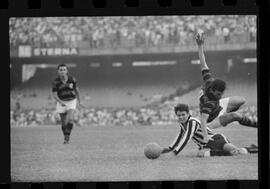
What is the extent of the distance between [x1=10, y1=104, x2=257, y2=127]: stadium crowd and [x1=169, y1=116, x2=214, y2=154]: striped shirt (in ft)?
0.34

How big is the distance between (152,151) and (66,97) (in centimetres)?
113

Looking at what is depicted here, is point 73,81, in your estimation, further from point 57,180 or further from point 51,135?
point 57,180

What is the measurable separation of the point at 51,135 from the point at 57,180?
502 millimetres

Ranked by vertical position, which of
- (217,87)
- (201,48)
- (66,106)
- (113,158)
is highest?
(201,48)

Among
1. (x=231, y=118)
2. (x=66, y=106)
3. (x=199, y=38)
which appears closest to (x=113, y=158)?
(x=66, y=106)

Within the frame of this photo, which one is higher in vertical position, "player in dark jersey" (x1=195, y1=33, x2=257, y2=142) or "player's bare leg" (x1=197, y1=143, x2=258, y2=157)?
"player in dark jersey" (x1=195, y1=33, x2=257, y2=142)

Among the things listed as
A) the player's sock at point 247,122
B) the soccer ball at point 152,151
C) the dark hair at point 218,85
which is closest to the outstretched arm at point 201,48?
the dark hair at point 218,85

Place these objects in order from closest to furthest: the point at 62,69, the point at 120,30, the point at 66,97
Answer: the point at 120,30
the point at 62,69
the point at 66,97

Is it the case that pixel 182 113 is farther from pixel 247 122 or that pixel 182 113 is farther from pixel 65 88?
pixel 65 88

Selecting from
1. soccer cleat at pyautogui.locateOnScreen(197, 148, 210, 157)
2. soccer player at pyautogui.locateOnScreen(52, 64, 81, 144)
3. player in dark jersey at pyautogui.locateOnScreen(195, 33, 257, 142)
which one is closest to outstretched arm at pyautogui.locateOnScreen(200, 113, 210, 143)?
player in dark jersey at pyautogui.locateOnScreen(195, 33, 257, 142)

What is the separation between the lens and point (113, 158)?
6.85 metres

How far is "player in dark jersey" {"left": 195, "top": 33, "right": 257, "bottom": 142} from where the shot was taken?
6.93 meters

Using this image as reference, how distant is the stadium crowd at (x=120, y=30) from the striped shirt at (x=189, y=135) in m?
0.88

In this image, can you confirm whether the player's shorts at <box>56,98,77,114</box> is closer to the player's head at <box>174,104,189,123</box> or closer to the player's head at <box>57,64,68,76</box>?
the player's head at <box>57,64,68,76</box>
